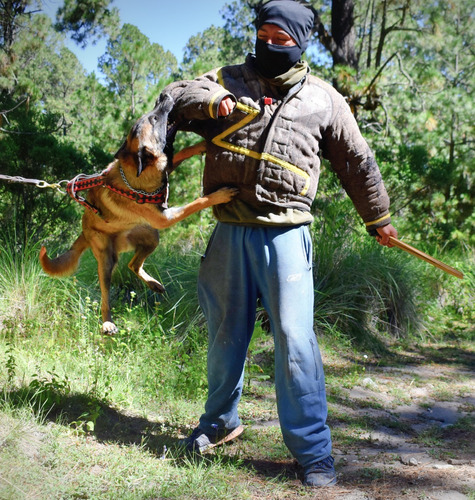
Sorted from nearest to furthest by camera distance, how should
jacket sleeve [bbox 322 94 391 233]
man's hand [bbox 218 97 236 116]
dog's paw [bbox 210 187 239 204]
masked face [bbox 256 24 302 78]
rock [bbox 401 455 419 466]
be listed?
1. man's hand [bbox 218 97 236 116]
2. masked face [bbox 256 24 302 78]
3. dog's paw [bbox 210 187 239 204]
4. jacket sleeve [bbox 322 94 391 233]
5. rock [bbox 401 455 419 466]

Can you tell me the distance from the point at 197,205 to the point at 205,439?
4.75ft

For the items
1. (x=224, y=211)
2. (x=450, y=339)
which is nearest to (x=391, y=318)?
(x=450, y=339)

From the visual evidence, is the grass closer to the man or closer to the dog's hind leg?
the man

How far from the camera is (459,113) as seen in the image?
34.2 ft

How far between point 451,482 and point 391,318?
3.75 m

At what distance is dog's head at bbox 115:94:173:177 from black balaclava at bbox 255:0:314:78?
56cm

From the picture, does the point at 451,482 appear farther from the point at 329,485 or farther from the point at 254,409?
the point at 254,409

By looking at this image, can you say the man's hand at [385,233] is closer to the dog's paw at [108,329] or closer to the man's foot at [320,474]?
the man's foot at [320,474]

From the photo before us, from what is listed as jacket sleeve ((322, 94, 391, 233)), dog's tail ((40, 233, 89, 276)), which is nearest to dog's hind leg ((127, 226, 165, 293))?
dog's tail ((40, 233, 89, 276))

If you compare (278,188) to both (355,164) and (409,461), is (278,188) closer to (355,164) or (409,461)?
(355,164)

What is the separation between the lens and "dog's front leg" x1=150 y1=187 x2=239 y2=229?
298cm

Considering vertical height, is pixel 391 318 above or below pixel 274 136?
below

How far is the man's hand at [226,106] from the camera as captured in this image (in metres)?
2.79

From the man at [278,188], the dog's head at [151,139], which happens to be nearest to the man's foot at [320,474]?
the man at [278,188]
